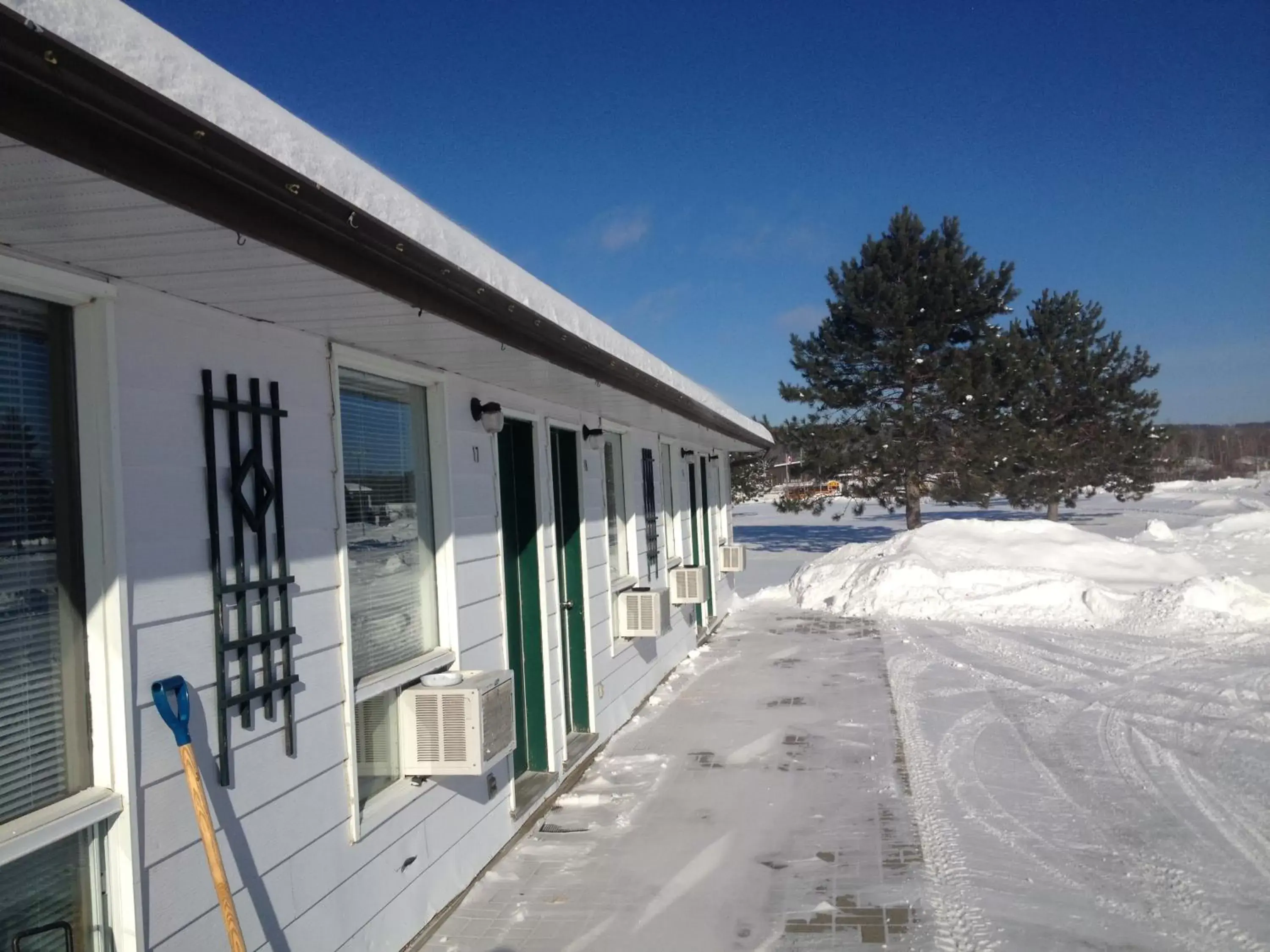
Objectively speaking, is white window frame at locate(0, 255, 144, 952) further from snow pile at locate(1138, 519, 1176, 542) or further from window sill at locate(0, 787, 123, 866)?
snow pile at locate(1138, 519, 1176, 542)

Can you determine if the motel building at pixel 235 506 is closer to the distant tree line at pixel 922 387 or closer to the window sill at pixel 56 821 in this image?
the window sill at pixel 56 821

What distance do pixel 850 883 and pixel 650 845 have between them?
41.2 inches

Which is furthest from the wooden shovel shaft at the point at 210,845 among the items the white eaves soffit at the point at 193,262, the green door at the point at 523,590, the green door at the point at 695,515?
the green door at the point at 695,515

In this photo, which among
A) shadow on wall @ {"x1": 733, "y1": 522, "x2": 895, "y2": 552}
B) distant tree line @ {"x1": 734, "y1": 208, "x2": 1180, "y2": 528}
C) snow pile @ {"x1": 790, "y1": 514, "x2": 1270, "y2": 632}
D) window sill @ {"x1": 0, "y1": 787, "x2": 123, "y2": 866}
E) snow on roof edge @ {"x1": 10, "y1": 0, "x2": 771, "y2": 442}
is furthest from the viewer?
shadow on wall @ {"x1": 733, "y1": 522, "x2": 895, "y2": 552}

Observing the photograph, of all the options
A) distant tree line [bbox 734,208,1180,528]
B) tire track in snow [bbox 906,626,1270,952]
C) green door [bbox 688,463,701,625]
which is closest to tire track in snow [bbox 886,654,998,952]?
tire track in snow [bbox 906,626,1270,952]

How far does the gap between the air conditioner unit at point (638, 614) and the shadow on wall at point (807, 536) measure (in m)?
17.4

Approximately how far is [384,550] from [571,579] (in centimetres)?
267

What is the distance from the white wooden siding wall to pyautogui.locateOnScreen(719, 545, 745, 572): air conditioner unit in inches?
338

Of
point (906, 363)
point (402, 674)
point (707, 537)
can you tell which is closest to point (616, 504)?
point (402, 674)

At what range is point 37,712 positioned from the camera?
216 centimetres

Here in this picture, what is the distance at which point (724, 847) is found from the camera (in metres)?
4.75

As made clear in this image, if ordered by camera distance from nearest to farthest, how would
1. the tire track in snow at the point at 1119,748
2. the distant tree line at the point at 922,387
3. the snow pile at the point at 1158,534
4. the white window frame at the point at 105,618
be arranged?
the white window frame at the point at 105,618 < the tire track in snow at the point at 1119,748 < the snow pile at the point at 1158,534 < the distant tree line at the point at 922,387

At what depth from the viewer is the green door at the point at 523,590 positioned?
17.8 ft

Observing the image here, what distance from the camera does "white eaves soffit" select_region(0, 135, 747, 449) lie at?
1.71 m
